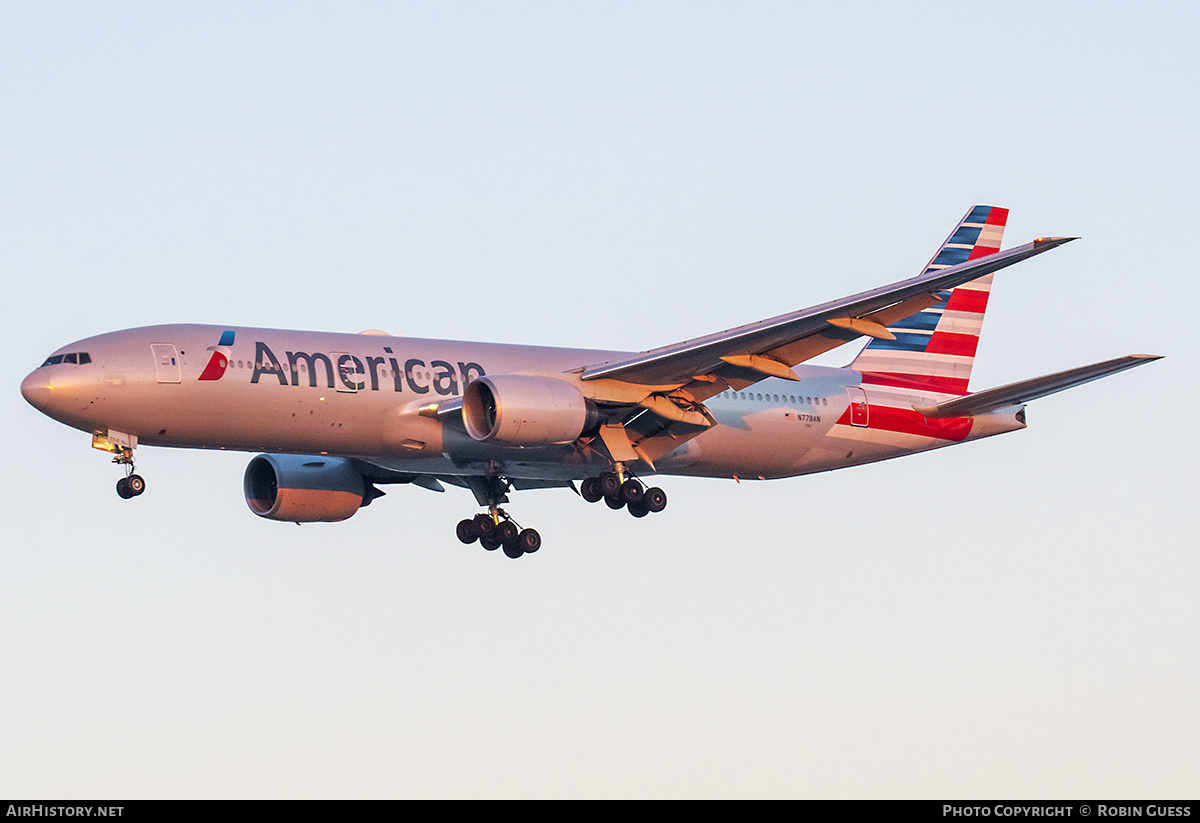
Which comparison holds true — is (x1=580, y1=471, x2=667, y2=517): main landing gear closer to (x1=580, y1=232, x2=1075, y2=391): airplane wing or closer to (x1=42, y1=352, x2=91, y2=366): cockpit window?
(x1=580, y1=232, x2=1075, y2=391): airplane wing

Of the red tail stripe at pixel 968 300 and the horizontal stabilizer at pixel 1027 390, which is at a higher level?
the red tail stripe at pixel 968 300

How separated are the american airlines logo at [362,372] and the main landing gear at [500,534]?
6295mm

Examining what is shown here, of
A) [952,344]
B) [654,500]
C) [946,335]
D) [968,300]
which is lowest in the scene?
[654,500]

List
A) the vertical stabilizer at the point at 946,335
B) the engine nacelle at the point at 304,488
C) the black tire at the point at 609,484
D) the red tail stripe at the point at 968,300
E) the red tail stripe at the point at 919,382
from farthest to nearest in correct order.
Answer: the red tail stripe at the point at 968,300
the vertical stabilizer at the point at 946,335
the red tail stripe at the point at 919,382
the engine nacelle at the point at 304,488
the black tire at the point at 609,484

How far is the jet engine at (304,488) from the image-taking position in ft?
150

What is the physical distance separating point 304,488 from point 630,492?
29.9ft

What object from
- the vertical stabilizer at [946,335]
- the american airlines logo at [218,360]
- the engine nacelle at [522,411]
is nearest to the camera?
the american airlines logo at [218,360]

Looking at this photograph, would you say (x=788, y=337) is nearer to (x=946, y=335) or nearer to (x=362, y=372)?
(x=362, y=372)

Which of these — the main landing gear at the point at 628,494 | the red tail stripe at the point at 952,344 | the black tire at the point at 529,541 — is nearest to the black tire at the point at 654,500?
the main landing gear at the point at 628,494

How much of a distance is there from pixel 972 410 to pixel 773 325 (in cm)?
992

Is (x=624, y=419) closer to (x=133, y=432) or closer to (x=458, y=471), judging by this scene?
(x=458, y=471)

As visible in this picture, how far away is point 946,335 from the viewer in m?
48.8

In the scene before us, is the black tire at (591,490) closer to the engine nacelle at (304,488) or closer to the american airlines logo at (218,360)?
the engine nacelle at (304,488)

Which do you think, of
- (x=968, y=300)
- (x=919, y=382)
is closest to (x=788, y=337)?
(x=919, y=382)
